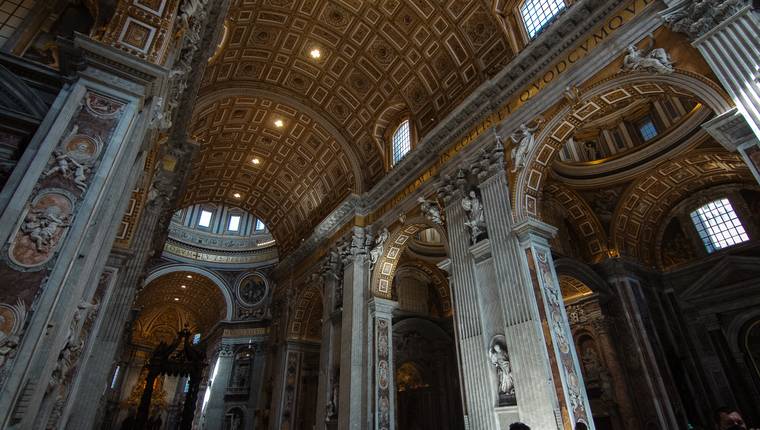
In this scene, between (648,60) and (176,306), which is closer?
(648,60)

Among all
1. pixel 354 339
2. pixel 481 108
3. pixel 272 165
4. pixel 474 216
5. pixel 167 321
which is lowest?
pixel 354 339

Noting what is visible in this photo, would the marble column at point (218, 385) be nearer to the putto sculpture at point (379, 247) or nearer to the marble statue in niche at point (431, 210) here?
the putto sculpture at point (379, 247)

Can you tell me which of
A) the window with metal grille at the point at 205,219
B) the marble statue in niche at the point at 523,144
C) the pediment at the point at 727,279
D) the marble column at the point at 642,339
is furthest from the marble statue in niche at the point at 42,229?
the window with metal grille at the point at 205,219

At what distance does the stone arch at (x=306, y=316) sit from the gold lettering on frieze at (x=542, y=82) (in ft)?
23.2

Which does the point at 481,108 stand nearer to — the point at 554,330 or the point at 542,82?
the point at 542,82

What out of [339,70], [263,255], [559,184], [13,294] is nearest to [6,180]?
[13,294]

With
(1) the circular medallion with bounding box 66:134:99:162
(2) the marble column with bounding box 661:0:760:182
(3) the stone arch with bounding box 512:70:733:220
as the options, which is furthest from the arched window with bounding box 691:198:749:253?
(1) the circular medallion with bounding box 66:134:99:162

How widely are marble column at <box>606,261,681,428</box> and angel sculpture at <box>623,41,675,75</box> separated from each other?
7.19 m

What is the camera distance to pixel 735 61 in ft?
19.4

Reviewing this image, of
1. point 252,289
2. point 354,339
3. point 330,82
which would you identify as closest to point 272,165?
point 330,82

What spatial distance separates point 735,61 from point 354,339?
34.7ft

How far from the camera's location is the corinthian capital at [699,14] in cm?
612

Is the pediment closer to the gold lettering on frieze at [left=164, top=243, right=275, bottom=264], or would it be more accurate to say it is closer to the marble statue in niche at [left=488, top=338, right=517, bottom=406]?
the marble statue in niche at [left=488, top=338, right=517, bottom=406]

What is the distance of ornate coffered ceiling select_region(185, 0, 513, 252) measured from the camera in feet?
40.6
